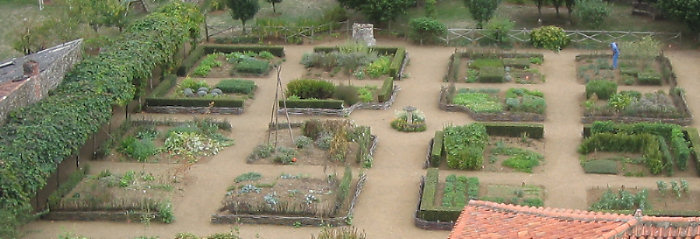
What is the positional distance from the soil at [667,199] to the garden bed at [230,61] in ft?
56.5

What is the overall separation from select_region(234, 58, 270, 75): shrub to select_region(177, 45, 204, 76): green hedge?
6.81 feet

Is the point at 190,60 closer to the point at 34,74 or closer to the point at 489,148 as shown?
the point at 34,74

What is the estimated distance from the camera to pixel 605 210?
102ft

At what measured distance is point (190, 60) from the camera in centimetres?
4678

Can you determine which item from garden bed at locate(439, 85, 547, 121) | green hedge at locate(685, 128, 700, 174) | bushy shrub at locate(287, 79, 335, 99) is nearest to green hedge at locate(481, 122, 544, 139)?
garden bed at locate(439, 85, 547, 121)

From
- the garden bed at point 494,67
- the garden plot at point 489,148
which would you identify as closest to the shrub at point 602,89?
the garden bed at point 494,67

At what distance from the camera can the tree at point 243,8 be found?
50.2 m

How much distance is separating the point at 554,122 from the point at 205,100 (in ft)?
43.3

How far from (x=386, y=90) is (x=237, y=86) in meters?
6.08

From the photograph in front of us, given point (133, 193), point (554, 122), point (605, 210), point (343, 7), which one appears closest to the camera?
point (605, 210)

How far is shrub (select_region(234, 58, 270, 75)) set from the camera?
45562 mm

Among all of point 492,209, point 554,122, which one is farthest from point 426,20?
point 492,209

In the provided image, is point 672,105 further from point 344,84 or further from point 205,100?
point 205,100

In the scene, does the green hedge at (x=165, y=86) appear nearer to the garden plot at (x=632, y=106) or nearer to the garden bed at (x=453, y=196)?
the garden bed at (x=453, y=196)
